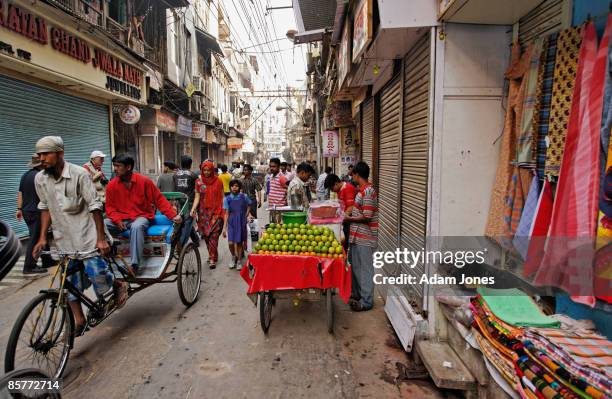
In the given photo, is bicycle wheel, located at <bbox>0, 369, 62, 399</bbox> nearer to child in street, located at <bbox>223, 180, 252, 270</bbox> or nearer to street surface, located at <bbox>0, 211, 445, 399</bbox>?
street surface, located at <bbox>0, 211, 445, 399</bbox>

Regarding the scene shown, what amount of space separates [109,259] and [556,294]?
417cm

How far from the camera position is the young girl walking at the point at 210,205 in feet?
22.1

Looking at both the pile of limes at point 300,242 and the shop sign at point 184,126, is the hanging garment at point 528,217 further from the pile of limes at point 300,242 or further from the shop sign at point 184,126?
the shop sign at point 184,126

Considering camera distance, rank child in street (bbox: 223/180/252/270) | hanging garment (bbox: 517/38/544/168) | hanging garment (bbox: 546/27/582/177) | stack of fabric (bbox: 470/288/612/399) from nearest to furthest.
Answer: stack of fabric (bbox: 470/288/612/399)
hanging garment (bbox: 546/27/582/177)
hanging garment (bbox: 517/38/544/168)
child in street (bbox: 223/180/252/270)

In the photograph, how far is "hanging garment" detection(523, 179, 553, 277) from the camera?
2.82 meters

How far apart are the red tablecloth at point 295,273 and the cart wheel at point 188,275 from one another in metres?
1.25

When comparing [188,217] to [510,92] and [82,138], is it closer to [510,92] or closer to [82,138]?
[510,92]

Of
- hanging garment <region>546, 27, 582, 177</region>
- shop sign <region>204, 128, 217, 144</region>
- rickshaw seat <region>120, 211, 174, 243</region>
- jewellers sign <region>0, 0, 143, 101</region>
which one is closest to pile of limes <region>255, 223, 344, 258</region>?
rickshaw seat <region>120, 211, 174, 243</region>

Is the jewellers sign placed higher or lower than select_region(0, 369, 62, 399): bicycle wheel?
higher

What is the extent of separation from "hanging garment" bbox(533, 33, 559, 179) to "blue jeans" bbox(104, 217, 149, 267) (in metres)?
4.06

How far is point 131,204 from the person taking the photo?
4.53m

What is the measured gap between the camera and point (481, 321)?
2873 mm

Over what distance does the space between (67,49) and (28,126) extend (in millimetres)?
2131

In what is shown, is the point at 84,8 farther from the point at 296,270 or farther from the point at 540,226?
the point at 540,226
